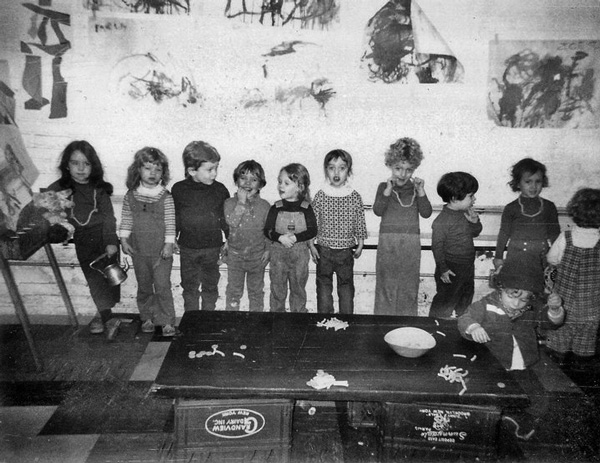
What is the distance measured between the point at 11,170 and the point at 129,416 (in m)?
2.30

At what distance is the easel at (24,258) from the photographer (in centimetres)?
331

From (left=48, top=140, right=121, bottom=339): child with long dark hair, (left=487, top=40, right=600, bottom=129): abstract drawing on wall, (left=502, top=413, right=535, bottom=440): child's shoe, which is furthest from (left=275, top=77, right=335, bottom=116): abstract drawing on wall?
(left=502, top=413, right=535, bottom=440): child's shoe

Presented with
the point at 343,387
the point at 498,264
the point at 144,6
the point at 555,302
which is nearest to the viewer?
the point at 343,387

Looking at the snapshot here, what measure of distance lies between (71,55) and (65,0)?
1.29ft

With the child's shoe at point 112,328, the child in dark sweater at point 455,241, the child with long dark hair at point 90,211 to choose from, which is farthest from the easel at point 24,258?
the child in dark sweater at point 455,241

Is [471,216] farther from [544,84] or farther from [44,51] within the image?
[44,51]

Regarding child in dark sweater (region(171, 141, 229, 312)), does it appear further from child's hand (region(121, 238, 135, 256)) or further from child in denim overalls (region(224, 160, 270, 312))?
child's hand (region(121, 238, 135, 256))

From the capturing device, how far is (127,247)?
378 centimetres

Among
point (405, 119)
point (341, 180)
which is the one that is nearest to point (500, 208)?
point (405, 119)

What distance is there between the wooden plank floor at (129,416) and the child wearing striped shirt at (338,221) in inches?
45.1

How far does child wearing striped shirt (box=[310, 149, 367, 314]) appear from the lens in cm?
376

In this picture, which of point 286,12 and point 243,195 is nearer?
point 286,12

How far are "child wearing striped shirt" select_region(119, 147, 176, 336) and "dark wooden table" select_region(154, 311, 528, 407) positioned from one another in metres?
1.06

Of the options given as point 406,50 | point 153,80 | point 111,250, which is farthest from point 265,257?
point 406,50
